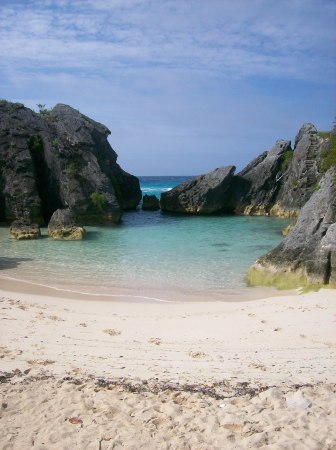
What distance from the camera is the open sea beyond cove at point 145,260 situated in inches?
527

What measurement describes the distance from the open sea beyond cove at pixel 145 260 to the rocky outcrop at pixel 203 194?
917 cm

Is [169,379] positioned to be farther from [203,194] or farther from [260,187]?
[260,187]

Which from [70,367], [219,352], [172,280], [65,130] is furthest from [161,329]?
[65,130]

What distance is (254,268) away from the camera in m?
14.0

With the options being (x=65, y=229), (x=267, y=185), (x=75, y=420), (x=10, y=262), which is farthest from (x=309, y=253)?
(x=267, y=185)

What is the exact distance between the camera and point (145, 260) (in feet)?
57.0

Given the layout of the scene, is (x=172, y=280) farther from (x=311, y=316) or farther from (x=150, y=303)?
(x=311, y=316)

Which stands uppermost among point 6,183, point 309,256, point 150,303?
point 6,183

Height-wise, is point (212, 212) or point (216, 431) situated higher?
point (212, 212)

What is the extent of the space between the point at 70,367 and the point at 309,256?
8408 millimetres

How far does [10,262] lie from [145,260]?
16.8ft

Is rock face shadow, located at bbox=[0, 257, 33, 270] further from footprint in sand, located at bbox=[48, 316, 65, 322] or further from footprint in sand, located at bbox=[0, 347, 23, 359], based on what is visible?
footprint in sand, located at bbox=[0, 347, 23, 359]

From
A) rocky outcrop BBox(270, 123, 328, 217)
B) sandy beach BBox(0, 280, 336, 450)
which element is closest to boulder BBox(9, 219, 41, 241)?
sandy beach BBox(0, 280, 336, 450)

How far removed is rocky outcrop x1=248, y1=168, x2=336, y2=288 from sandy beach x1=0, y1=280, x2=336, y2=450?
217 cm
